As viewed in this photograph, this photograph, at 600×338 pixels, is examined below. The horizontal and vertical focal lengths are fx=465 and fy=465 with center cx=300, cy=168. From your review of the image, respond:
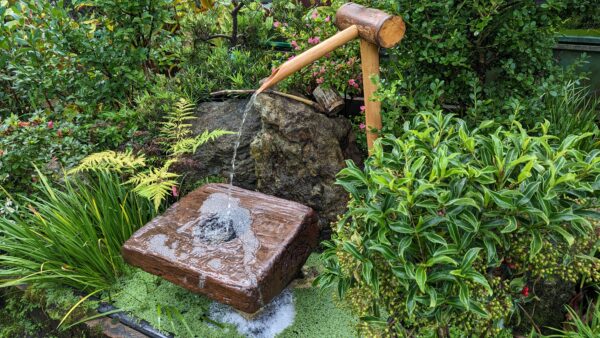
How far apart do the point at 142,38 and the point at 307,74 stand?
1680 millimetres

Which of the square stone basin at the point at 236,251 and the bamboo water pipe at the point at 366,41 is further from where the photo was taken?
the bamboo water pipe at the point at 366,41

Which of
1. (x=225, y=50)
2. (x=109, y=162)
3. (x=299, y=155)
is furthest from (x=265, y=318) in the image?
(x=225, y=50)

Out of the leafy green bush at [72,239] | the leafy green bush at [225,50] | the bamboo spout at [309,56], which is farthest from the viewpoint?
the leafy green bush at [225,50]

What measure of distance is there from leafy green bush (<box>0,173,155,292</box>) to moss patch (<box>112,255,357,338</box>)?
22 centimetres

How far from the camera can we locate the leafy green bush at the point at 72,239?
3.25 metres

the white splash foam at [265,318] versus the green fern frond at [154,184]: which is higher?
the green fern frond at [154,184]

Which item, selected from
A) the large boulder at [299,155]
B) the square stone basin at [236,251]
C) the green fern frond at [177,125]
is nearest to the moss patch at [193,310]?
the square stone basin at [236,251]

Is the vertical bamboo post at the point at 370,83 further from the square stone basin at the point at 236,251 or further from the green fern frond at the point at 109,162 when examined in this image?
the green fern frond at the point at 109,162

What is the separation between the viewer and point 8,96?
15.4ft

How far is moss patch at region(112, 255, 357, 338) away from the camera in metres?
3.02

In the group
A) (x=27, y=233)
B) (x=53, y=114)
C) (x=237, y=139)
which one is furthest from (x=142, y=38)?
(x=27, y=233)

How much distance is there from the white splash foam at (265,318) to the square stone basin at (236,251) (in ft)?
1.13

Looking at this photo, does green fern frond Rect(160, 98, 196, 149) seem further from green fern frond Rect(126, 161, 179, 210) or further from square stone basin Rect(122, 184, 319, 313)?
square stone basin Rect(122, 184, 319, 313)

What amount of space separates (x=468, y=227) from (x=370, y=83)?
56.8 inches
